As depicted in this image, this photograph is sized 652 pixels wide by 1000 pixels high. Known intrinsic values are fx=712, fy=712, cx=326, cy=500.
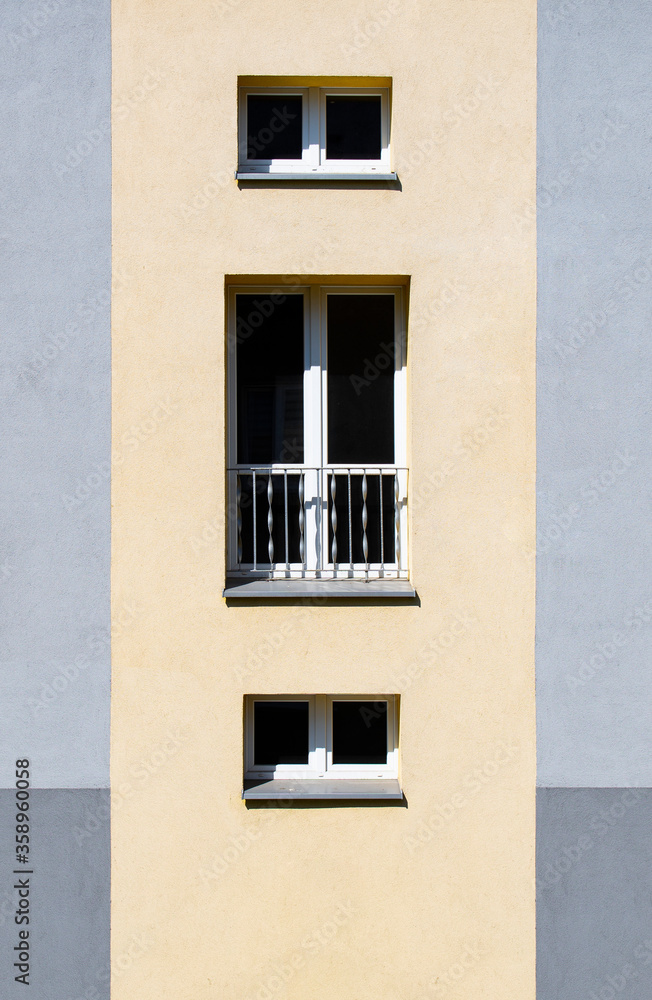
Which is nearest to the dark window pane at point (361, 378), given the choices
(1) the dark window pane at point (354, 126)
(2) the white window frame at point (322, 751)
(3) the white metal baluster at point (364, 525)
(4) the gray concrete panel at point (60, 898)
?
(3) the white metal baluster at point (364, 525)

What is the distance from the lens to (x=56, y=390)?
5.34 meters

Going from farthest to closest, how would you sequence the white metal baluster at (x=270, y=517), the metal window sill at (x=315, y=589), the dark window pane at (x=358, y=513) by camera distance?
the dark window pane at (x=358, y=513)
the white metal baluster at (x=270, y=517)
the metal window sill at (x=315, y=589)

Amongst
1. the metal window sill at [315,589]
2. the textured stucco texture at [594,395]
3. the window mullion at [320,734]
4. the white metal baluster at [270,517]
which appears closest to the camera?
the metal window sill at [315,589]

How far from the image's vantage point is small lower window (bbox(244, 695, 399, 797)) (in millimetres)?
5566

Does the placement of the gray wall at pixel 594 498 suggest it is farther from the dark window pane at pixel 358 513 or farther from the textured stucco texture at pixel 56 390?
the textured stucco texture at pixel 56 390

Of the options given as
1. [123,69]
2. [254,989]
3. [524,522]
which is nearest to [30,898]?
[254,989]

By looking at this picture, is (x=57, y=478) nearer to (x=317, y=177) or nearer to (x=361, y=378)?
(x=361, y=378)

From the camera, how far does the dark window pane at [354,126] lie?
568cm

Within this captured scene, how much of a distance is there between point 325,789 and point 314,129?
16.9 ft

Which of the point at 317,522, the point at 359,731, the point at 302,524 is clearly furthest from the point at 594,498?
the point at 359,731

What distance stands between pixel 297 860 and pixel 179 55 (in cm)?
603

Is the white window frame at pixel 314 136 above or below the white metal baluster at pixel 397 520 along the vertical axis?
above
